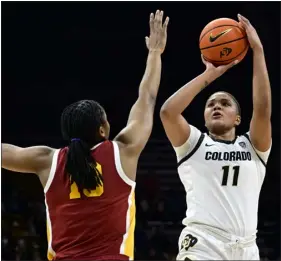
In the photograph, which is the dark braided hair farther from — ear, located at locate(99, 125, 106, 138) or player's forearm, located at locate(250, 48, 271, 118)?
player's forearm, located at locate(250, 48, 271, 118)

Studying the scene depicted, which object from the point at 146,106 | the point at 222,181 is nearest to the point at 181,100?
the point at 222,181

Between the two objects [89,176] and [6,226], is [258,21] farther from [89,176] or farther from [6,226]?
[89,176]

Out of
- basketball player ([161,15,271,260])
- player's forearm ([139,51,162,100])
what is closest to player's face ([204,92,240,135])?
basketball player ([161,15,271,260])

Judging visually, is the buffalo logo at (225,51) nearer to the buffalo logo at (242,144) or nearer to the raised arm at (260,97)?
the raised arm at (260,97)

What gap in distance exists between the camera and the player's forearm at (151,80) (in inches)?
142

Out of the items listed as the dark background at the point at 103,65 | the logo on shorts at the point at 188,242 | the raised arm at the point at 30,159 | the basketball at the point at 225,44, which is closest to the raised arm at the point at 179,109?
the basketball at the point at 225,44

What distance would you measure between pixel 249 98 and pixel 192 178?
7.40m

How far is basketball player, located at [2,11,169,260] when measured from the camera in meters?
3.21

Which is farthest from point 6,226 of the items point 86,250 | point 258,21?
point 86,250

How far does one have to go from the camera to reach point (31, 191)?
10.8 m

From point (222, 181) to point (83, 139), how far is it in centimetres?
126

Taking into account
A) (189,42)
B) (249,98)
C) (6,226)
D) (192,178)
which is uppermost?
(189,42)

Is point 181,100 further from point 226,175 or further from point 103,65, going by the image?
point 103,65

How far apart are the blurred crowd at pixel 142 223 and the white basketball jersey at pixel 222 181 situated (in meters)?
4.99
